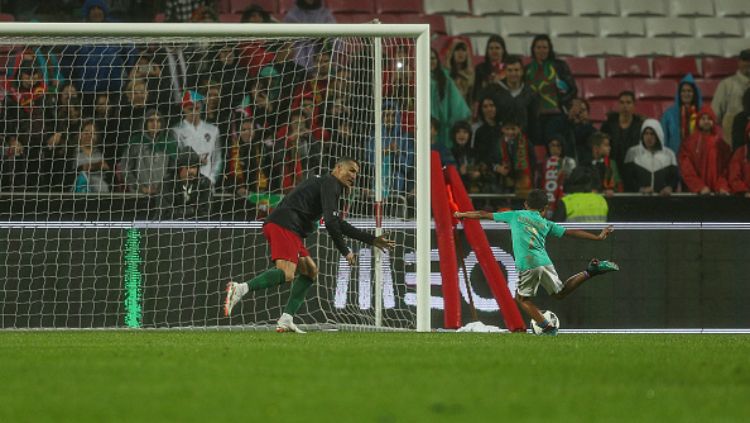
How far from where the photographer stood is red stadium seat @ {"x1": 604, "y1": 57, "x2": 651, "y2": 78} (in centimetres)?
1991

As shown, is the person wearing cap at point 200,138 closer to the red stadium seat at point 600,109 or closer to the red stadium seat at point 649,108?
the red stadium seat at point 600,109

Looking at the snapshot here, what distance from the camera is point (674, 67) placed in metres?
20.1

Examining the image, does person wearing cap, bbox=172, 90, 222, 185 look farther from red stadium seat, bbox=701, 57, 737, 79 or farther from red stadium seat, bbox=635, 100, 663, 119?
red stadium seat, bbox=701, 57, 737, 79

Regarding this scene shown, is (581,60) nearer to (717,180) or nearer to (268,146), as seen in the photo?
(717,180)

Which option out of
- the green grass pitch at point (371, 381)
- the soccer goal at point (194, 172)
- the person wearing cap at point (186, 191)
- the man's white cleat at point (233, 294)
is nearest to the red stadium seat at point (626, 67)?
the soccer goal at point (194, 172)

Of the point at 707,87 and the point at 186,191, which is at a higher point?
the point at 707,87

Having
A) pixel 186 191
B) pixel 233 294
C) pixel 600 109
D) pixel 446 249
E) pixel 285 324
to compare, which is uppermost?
pixel 600 109

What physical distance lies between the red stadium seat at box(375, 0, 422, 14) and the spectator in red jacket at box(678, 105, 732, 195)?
14.2 feet

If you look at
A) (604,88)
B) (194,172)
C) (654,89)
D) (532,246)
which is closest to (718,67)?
(654,89)

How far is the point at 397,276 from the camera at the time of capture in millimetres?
14117

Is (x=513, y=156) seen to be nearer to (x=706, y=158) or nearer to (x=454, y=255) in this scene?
(x=706, y=158)

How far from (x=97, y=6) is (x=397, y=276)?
556 cm

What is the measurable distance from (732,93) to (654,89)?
1.38m

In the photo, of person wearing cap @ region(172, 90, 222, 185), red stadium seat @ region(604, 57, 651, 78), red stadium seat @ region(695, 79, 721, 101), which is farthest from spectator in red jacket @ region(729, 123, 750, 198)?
person wearing cap @ region(172, 90, 222, 185)
